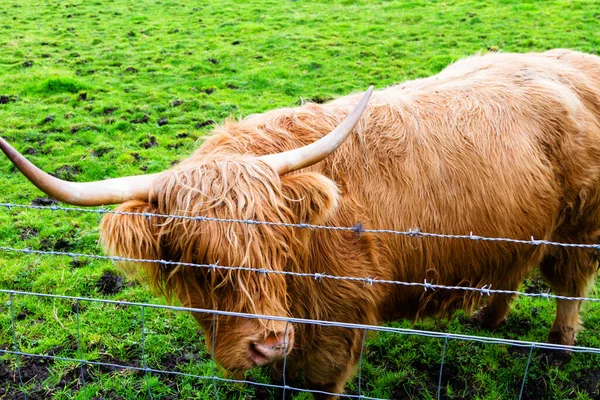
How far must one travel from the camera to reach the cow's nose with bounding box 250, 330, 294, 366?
7.35ft

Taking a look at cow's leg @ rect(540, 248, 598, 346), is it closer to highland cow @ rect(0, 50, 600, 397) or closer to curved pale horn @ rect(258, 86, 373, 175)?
highland cow @ rect(0, 50, 600, 397)

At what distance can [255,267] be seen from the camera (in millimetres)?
2291

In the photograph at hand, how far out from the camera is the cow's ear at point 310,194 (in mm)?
2418

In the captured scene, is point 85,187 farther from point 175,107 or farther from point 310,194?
point 175,107

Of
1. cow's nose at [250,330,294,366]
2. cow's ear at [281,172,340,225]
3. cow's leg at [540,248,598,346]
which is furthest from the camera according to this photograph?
cow's leg at [540,248,598,346]

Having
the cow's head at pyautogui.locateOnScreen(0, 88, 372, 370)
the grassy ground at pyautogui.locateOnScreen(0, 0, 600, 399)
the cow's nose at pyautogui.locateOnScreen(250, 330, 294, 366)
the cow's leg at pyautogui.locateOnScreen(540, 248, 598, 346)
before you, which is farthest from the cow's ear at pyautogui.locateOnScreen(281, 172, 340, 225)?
the cow's leg at pyautogui.locateOnScreen(540, 248, 598, 346)

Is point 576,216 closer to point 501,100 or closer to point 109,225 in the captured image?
point 501,100

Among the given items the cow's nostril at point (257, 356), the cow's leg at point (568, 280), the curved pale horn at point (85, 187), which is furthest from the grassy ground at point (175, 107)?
the cow's nostril at point (257, 356)

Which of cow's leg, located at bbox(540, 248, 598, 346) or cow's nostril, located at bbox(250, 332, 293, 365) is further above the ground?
cow's nostril, located at bbox(250, 332, 293, 365)

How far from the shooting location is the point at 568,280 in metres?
3.60

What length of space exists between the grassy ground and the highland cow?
2.25ft

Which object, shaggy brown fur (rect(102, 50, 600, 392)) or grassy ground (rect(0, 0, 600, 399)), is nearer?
shaggy brown fur (rect(102, 50, 600, 392))

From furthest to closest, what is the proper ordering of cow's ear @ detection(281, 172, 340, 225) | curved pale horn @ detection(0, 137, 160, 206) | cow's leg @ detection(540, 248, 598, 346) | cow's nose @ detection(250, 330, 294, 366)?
cow's leg @ detection(540, 248, 598, 346) < cow's ear @ detection(281, 172, 340, 225) < cow's nose @ detection(250, 330, 294, 366) < curved pale horn @ detection(0, 137, 160, 206)

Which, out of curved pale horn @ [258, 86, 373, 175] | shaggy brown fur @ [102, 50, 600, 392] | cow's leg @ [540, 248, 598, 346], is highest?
curved pale horn @ [258, 86, 373, 175]
